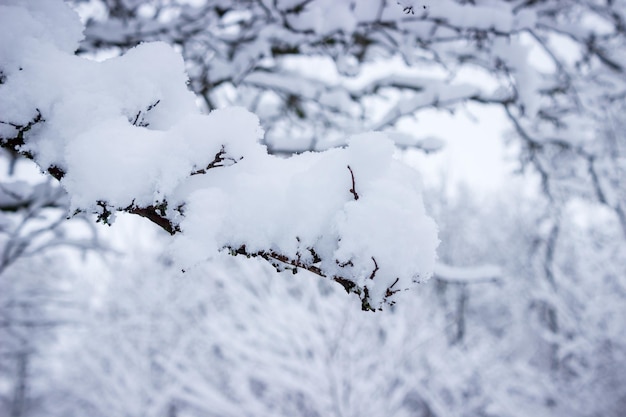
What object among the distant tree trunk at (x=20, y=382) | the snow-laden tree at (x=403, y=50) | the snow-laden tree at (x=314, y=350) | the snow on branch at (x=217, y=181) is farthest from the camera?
the distant tree trunk at (x=20, y=382)

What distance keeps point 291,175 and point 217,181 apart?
6.1 inches

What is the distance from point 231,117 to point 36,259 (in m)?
10.4

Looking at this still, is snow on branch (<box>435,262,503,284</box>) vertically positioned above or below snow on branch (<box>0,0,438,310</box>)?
below

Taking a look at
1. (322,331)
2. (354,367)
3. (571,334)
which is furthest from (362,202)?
(571,334)

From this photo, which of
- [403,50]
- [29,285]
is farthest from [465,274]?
[29,285]

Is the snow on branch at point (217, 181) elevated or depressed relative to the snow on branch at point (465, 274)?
elevated

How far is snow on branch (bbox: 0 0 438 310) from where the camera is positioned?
70cm

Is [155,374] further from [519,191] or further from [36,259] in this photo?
[519,191]

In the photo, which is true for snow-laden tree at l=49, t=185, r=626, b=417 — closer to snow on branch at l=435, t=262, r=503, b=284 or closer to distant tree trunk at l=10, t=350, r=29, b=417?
snow on branch at l=435, t=262, r=503, b=284

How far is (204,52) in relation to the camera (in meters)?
2.52

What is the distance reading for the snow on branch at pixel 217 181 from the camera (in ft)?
2.30

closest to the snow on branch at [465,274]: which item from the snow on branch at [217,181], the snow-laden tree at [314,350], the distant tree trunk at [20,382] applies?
the snow-laden tree at [314,350]

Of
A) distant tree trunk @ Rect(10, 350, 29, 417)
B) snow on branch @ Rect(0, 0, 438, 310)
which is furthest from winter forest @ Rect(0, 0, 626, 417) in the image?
distant tree trunk @ Rect(10, 350, 29, 417)

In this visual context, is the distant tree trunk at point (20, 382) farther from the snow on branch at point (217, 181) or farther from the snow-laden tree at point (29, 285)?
the snow on branch at point (217, 181)
